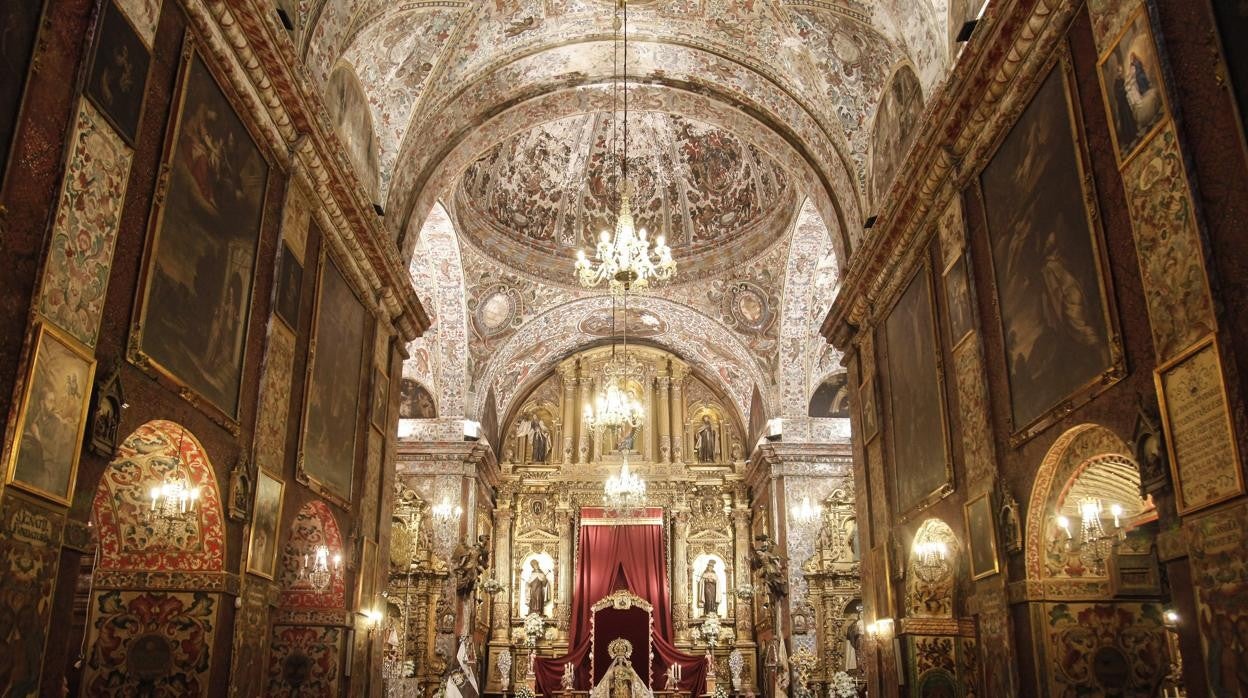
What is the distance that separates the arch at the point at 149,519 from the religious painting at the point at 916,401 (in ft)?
23.2

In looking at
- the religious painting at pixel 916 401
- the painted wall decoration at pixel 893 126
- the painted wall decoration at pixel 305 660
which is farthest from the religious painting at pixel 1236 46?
the painted wall decoration at pixel 305 660

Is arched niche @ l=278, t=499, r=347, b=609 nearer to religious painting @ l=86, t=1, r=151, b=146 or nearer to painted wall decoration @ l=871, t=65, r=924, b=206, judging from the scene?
religious painting @ l=86, t=1, r=151, b=146

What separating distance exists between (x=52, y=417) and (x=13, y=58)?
81.7 inches

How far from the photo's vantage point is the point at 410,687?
1916cm

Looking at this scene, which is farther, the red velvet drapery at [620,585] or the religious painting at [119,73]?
the red velvet drapery at [620,585]

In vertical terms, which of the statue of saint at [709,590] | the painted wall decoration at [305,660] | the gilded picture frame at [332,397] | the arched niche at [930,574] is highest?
the gilded picture frame at [332,397]

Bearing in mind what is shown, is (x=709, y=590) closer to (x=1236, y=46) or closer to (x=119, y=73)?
(x=119, y=73)

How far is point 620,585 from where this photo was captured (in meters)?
25.0

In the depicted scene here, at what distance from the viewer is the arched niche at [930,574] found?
10805 mm

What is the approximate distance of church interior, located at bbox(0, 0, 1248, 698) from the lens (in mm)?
5594

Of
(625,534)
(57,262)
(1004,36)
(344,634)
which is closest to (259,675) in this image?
(344,634)

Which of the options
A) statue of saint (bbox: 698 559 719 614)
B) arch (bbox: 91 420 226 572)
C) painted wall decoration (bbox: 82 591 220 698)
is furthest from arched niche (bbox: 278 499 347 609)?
statue of saint (bbox: 698 559 719 614)

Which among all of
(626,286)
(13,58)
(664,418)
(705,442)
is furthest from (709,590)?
(13,58)

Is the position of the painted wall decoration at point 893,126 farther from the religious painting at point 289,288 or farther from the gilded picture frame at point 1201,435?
the religious painting at point 289,288
